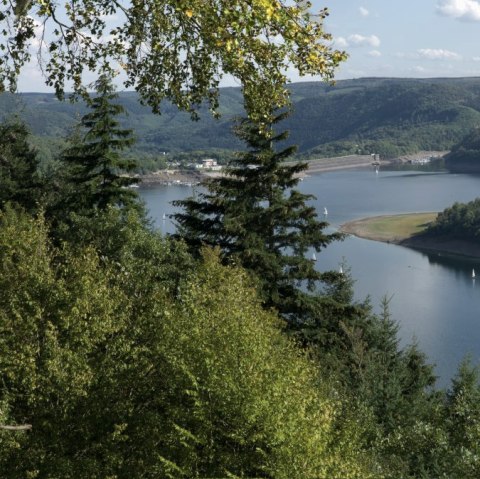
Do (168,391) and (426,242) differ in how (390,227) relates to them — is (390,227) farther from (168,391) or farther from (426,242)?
(168,391)

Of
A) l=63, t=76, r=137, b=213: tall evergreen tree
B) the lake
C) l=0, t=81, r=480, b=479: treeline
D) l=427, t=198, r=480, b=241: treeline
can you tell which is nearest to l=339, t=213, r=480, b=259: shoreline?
l=427, t=198, r=480, b=241: treeline

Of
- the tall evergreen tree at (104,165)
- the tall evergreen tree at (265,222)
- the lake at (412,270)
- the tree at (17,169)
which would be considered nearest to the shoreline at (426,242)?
the lake at (412,270)

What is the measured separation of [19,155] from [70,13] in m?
30.2

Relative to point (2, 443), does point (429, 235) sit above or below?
below

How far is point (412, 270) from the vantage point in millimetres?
78562

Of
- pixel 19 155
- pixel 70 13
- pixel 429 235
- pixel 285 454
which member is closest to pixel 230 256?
pixel 285 454

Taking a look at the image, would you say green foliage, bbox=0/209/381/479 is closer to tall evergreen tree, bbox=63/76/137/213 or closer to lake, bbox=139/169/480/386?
tall evergreen tree, bbox=63/76/137/213

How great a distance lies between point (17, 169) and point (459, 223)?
76.2 metres

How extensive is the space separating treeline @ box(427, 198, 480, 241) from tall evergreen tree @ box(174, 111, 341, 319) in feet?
247

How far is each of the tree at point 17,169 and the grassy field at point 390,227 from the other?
67.8 m

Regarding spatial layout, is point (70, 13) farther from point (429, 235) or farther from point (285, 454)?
point (429, 235)

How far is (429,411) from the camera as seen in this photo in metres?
20.3

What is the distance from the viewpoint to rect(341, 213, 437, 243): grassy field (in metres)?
98.9

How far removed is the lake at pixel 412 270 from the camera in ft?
169
